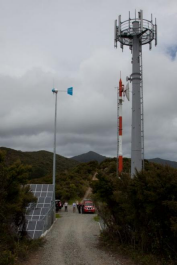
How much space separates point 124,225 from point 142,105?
7395 millimetres

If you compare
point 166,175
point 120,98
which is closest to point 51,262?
point 166,175

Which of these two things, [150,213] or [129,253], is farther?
[129,253]

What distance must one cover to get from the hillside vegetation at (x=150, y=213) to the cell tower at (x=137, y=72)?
14.2 ft

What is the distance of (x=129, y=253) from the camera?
1141 centimetres

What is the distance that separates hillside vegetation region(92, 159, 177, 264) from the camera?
9.09m

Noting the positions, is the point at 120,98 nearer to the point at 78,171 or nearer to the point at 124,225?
the point at 124,225

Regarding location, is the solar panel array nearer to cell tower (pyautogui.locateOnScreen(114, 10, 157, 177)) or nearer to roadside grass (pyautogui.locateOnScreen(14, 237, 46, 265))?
roadside grass (pyautogui.locateOnScreen(14, 237, 46, 265))

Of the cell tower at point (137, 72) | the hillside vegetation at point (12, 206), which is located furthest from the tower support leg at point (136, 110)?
the hillside vegetation at point (12, 206)

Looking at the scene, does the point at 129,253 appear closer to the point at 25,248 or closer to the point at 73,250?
the point at 73,250

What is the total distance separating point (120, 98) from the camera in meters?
25.6

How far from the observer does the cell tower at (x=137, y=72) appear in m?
16.5

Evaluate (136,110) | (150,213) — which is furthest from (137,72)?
(150,213)

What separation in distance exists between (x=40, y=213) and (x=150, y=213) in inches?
505

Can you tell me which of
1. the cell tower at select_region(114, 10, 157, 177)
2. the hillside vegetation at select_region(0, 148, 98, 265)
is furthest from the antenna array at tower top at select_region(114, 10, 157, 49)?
the hillside vegetation at select_region(0, 148, 98, 265)
